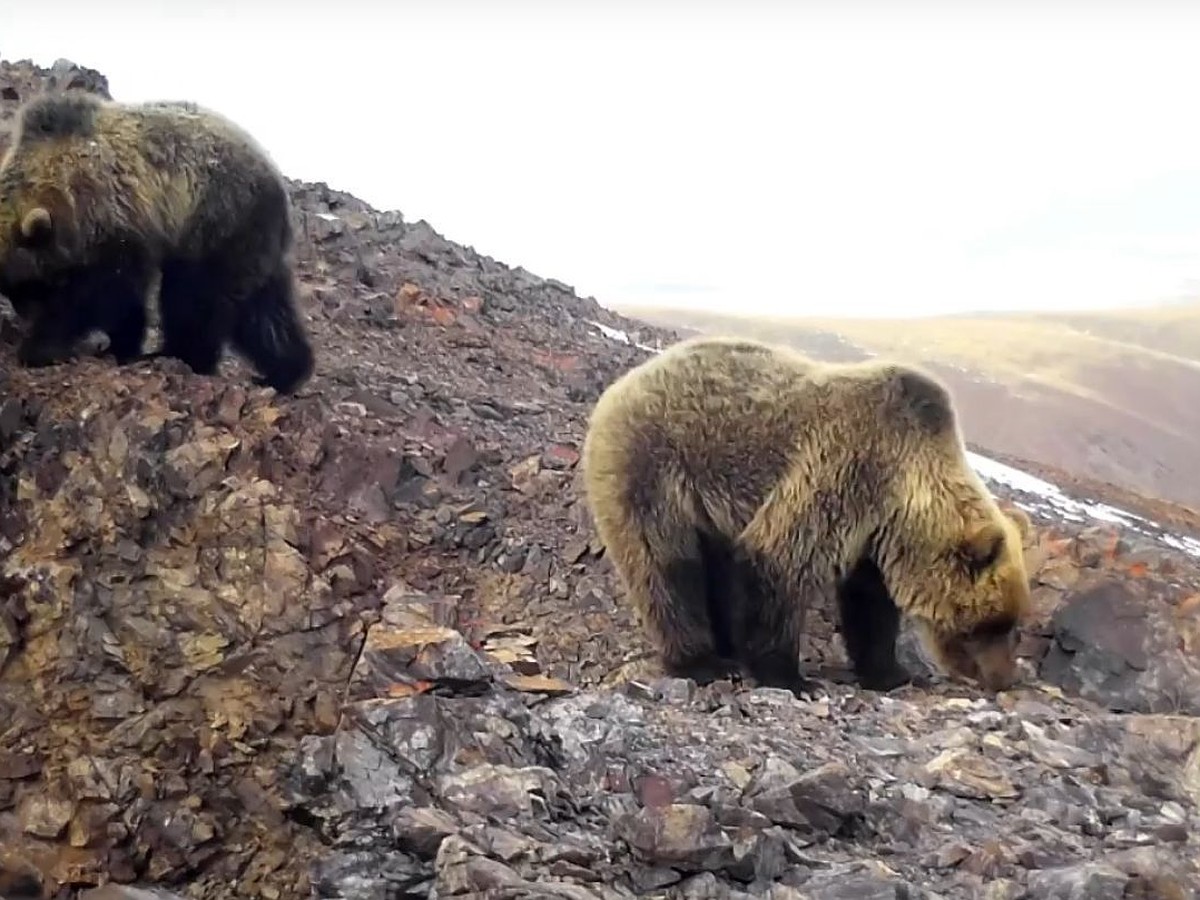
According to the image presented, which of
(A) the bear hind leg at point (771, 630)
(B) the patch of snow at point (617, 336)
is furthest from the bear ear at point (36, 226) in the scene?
(B) the patch of snow at point (617, 336)

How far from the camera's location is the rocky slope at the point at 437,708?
20.3 ft

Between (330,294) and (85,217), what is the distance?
4749 millimetres

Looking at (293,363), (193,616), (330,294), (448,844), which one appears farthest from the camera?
(330,294)

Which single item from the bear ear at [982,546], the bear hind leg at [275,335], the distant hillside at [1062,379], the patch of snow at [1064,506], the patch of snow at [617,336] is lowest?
the distant hillside at [1062,379]

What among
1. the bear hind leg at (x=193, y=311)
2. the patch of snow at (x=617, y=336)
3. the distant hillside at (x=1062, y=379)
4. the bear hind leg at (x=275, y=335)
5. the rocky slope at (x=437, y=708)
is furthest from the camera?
the distant hillside at (x=1062, y=379)

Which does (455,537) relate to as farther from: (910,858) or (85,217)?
(910,858)

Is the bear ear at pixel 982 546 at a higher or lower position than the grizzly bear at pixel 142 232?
lower

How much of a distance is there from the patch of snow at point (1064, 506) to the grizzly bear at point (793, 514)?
219 inches

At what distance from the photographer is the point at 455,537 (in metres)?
9.47

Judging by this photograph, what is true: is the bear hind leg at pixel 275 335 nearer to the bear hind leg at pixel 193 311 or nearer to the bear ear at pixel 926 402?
the bear hind leg at pixel 193 311

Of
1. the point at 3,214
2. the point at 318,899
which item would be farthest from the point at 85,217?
the point at 318,899

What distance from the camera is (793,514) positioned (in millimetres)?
8227

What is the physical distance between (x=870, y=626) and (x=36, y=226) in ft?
19.0

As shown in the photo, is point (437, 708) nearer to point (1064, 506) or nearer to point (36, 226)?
point (36, 226)
